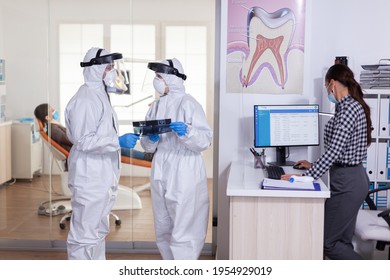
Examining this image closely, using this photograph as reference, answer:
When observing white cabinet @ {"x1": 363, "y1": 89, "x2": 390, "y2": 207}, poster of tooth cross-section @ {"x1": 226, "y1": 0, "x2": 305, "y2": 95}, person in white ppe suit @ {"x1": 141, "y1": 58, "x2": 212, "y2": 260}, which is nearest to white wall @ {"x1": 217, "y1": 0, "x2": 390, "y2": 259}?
poster of tooth cross-section @ {"x1": 226, "y1": 0, "x2": 305, "y2": 95}

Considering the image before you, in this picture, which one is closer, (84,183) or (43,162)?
(84,183)

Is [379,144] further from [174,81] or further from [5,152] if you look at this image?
[5,152]

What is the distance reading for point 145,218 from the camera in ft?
14.0

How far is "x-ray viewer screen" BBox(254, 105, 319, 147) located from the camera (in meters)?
3.89

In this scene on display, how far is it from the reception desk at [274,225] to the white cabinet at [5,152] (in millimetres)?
2023

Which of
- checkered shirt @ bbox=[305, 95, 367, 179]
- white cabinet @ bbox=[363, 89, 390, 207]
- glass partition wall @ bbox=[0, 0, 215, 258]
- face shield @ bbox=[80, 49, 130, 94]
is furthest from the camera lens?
glass partition wall @ bbox=[0, 0, 215, 258]

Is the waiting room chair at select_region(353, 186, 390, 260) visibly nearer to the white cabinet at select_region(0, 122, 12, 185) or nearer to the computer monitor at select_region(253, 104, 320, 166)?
the computer monitor at select_region(253, 104, 320, 166)

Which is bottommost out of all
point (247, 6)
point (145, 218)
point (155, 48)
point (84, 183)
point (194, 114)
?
point (145, 218)

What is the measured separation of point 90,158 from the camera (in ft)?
11.1

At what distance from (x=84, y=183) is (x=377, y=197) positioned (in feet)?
6.72

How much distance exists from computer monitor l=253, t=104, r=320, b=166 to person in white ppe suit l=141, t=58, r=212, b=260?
583mm

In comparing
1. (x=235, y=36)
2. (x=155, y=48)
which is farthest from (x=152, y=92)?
(x=235, y=36)

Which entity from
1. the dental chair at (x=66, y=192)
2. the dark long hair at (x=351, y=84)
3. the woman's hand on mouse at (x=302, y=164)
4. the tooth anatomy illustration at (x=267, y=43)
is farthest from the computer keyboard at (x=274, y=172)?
the dental chair at (x=66, y=192)

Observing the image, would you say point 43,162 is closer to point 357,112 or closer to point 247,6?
point 247,6
